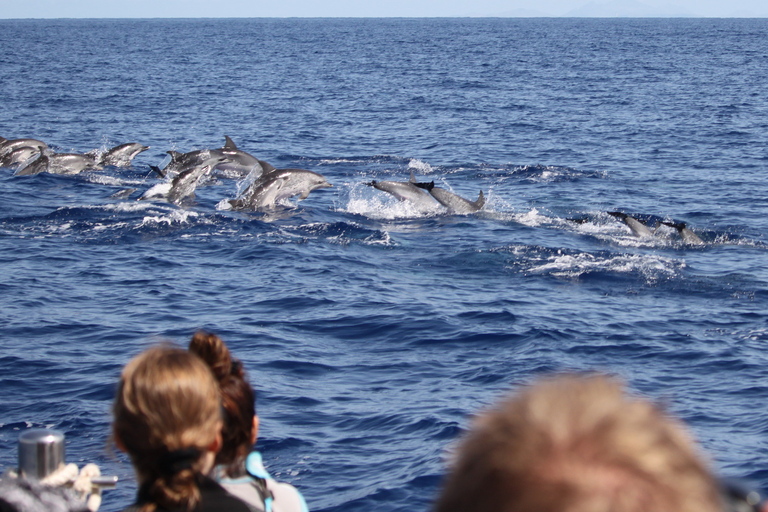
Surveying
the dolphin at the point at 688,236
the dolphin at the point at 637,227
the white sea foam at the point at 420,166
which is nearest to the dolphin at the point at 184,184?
the white sea foam at the point at 420,166

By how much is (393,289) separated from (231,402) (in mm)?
10691

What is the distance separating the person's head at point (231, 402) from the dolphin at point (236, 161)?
71.0 feet

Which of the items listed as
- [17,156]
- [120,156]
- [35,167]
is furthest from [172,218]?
[17,156]

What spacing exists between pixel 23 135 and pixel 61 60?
166 ft

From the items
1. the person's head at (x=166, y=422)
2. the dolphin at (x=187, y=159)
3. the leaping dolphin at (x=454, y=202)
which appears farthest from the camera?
the dolphin at (x=187, y=159)

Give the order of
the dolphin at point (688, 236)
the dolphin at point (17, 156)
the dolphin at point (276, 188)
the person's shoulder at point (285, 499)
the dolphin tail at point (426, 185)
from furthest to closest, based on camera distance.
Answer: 1. the dolphin at point (17, 156)
2. the dolphin at point (276, 188)
3. the dolphin tail at point (426, 185)
4. the dolphin at point (688, 236)
5. the person's shoulder at point (285, 499)

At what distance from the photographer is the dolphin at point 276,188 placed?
66.5 ft

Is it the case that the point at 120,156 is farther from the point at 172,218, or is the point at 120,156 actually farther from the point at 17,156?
the point at 172,218

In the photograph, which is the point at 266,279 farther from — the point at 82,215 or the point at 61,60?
the point at 61,60

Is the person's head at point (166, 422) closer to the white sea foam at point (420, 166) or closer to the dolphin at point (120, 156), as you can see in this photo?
the white sea foam at point (420, 166)

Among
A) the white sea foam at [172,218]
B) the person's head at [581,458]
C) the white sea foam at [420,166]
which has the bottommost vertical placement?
the white sea foam at [172,218]

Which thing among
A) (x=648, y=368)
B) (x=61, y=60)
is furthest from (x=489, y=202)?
(x=61, y=60)

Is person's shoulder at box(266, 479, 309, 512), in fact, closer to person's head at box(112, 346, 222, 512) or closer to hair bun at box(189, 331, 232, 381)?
hair bun at box(189, 331, 232, 381)

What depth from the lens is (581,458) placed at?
1413mm
